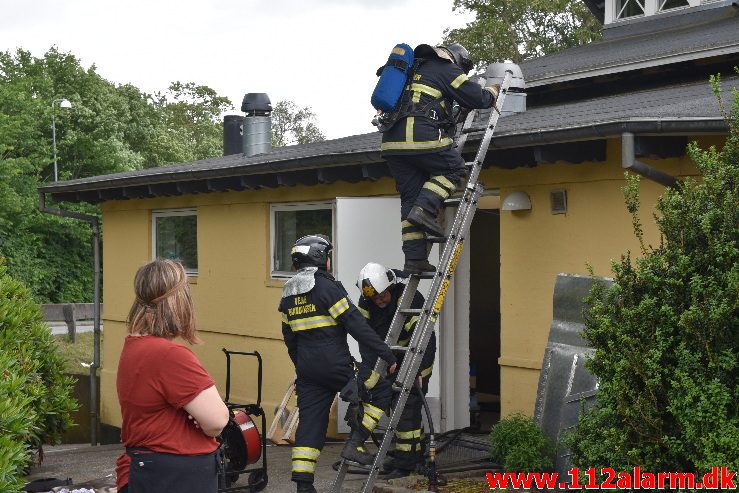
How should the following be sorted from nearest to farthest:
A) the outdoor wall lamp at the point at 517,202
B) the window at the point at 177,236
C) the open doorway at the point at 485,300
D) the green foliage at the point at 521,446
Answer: the green foliage at the point at 521,446 → the outdoor wall lamp at the point at 517,202 → the open doorway at the point at 485,300 → the window at the point at 177,236

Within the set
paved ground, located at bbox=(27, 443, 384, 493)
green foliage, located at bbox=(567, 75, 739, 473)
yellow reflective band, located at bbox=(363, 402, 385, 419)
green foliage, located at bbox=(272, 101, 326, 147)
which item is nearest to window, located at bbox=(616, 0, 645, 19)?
paved ground, located at bbox=(27, 443, 384, 493)

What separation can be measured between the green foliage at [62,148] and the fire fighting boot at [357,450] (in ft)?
83.7

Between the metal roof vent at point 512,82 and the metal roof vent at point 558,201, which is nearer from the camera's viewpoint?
the metal roof vent at point 558,201

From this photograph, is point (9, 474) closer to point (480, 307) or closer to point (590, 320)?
point (590, 320)

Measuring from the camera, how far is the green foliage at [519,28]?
105 ft

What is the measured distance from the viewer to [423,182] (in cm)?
733

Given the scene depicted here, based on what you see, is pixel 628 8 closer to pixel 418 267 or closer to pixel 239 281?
pixel 239 281

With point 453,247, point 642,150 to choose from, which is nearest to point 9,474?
point 453,247

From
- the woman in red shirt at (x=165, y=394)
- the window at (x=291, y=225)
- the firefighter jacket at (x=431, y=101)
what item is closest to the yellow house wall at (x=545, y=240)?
the firefighter jacket at (x=431, y=101)

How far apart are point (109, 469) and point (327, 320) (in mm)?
3150

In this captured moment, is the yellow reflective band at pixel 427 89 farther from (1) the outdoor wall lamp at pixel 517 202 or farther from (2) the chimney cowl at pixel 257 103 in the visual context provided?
(2) the chimney cowl at pixel 257 103

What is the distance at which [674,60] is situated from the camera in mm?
10625

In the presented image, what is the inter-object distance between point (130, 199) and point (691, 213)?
10246 millimetres

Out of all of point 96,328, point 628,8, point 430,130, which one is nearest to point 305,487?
point 430,130
